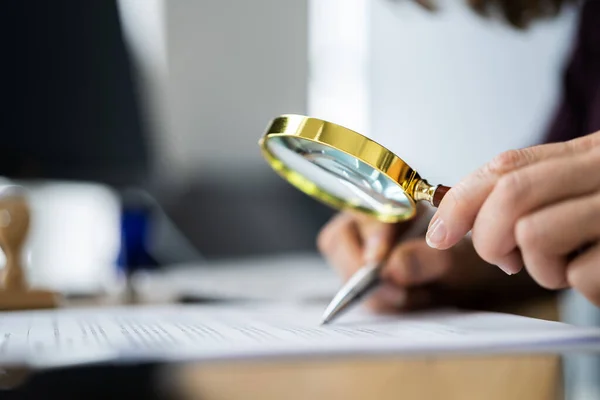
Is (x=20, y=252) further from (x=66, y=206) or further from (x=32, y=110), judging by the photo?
(x=66, y=206)

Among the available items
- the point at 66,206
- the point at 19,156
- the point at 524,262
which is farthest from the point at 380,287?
the point at 66,206

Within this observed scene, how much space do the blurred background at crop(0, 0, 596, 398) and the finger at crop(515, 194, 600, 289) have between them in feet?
0.22

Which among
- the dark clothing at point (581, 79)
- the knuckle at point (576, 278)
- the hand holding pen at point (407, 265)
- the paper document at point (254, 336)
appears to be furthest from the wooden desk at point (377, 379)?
the dark clothing at point (581, 79)

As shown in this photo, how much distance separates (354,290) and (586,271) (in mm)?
187

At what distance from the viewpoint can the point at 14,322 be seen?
0.44 meters

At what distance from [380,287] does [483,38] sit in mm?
814

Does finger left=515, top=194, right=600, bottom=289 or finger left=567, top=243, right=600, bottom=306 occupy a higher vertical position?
finger left=515, top=194, right=600, bottom=289

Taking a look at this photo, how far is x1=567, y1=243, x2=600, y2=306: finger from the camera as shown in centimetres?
35

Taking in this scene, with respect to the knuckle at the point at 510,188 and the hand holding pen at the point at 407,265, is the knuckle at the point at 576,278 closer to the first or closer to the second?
the knuckle at the point at 510,188

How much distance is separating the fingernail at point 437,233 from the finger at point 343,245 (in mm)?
260

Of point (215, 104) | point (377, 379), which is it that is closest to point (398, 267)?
point (377, 379)

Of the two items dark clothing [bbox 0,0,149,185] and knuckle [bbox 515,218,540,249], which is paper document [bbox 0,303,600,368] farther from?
dark clothing [bbox 0,0,149,185]

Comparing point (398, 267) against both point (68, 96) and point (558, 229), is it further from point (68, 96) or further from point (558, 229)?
point (68, 96)

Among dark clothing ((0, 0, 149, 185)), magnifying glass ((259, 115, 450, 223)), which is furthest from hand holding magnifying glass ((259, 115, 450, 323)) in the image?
dark clothing ((0, 0, 149, 185))
